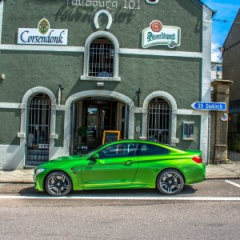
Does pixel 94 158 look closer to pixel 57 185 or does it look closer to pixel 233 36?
pixel 57 185

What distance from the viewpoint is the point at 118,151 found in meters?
7.75

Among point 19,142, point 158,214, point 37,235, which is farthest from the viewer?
point 19,142

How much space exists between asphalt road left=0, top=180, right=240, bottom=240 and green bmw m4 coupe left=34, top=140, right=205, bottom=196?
0.27 meters

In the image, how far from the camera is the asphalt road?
483cm

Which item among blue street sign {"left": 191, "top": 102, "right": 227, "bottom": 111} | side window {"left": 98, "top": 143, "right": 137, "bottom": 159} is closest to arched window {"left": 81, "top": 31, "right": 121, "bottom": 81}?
blue street sign {"left": 191, "top": 102, "right": 227, "bottom": 111}

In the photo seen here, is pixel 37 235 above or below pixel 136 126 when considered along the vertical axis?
below

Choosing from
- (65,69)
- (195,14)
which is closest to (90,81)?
(65,69)

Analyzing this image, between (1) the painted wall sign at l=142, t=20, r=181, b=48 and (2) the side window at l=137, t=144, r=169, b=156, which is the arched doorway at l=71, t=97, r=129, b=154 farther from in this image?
(2) the side window at l=137, t=144, r=169, b=156

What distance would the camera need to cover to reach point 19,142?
458 inches

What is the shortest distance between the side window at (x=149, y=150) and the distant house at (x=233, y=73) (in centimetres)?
979

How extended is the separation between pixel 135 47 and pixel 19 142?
5.70m

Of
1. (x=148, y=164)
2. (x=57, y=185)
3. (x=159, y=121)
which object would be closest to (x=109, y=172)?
(x=148, y=164)

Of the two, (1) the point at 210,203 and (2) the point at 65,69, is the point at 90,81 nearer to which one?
(2) the point at 65,69

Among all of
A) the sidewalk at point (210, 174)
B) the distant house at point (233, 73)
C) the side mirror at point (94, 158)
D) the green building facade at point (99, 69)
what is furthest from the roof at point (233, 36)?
the side mirror at point (94, 158)
